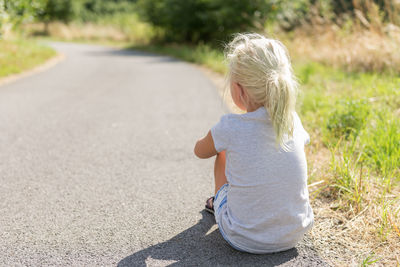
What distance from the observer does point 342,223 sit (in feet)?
8.80

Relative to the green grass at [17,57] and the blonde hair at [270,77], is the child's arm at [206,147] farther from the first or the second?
the green grass at [17,57]

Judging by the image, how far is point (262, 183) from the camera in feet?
7.05

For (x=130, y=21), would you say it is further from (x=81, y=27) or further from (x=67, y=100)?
(x=67, y=100)

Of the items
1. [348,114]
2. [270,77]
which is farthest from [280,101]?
[348,114]

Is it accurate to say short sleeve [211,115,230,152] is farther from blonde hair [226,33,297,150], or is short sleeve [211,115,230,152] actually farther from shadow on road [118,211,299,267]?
shadow on road [118,211,299,267]

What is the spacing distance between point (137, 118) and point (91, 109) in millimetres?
1000

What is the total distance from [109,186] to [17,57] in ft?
30.0

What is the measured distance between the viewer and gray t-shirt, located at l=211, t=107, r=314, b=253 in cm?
213

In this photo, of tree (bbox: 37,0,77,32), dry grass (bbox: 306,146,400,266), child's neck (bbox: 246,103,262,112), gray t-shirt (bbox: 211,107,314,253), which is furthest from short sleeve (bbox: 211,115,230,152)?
tree (bbox: 37,0,77,32)

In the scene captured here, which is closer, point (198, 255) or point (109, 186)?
point (198, 255)

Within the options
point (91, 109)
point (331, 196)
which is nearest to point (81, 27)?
point (91, 109)

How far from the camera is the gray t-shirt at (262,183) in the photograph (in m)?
2.13

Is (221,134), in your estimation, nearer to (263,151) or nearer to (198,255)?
(263,151)

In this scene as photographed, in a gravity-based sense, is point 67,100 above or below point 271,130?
below
